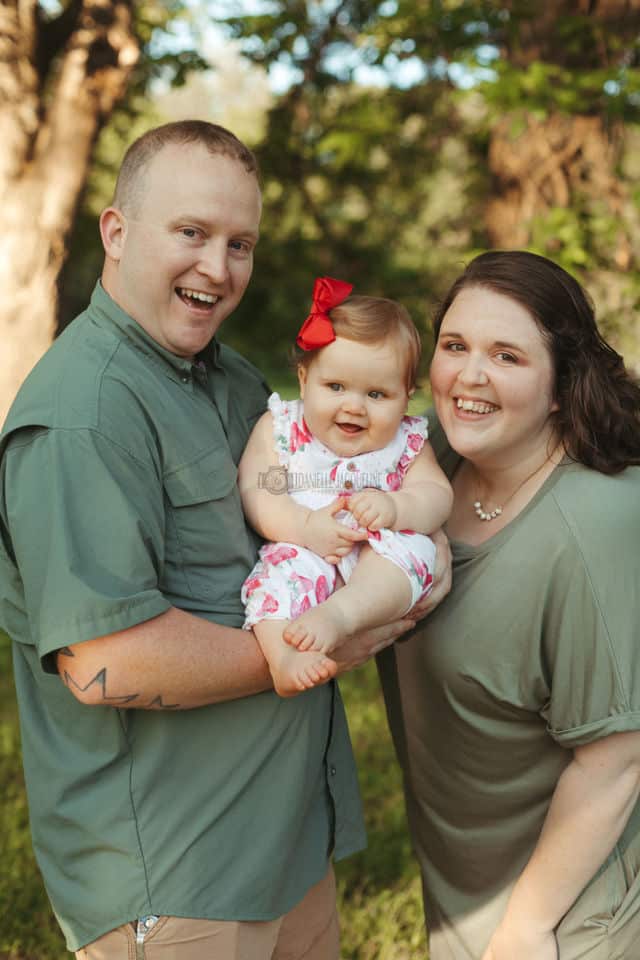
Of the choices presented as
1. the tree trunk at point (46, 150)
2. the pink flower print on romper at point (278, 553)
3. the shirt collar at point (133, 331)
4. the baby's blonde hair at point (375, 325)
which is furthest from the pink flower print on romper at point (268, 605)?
the tree trunk at point (46, 150)

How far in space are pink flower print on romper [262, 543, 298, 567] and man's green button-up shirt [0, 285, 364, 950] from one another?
0.16ft

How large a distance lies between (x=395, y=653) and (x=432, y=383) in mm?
838

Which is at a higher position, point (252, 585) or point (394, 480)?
point (394, 480)

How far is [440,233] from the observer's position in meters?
11.3

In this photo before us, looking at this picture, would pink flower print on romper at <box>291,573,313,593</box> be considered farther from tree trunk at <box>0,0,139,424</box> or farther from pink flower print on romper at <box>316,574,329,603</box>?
tree trunk at <box>0,0,139,424</box>

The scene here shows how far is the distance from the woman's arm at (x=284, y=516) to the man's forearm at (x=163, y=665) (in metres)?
0.34

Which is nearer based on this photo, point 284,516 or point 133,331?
point 133,331

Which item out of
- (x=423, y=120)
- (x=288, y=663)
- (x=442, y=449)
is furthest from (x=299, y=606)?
(x=423, y=120)

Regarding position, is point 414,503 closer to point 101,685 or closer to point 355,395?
point 355,395

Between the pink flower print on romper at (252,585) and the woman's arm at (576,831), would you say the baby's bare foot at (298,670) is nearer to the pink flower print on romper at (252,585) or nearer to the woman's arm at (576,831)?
the pink flower print on romper at (252,585)

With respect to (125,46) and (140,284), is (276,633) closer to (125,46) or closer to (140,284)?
(140,284)

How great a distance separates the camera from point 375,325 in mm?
2531

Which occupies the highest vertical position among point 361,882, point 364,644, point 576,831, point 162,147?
point 162,147

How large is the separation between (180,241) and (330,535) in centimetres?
82
